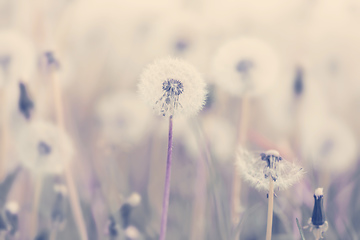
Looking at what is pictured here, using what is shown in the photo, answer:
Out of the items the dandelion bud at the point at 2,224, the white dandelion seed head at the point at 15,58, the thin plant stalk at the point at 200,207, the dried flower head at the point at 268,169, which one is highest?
the white dandelion seed head at the point at 15,58

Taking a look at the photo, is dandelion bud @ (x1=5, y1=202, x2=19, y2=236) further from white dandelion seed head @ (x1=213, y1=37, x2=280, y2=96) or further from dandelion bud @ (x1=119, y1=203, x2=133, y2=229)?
white dandelion seed head @ (x1=213, y1=37, x2=280, y2=96)

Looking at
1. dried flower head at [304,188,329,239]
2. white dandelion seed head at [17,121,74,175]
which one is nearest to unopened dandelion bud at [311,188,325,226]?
dried flower head at [304,188,329,239]

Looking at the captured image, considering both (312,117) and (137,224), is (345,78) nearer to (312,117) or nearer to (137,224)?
(312,117)

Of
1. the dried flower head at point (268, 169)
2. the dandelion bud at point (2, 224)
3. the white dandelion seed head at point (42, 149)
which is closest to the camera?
the dried flower head at point (268, 169)

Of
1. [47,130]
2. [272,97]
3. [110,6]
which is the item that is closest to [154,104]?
[47,130]

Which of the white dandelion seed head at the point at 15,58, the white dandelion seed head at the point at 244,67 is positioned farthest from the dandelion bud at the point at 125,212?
the white dandelion seed head at the point at 15,58

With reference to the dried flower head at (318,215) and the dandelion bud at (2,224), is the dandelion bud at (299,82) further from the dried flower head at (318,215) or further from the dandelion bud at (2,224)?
the dandelion bud at (2,224)

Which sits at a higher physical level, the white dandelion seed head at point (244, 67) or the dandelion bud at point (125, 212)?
the white dandelion seed head at point (244, 67)

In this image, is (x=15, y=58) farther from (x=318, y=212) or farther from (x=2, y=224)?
(x=318, y=212)
